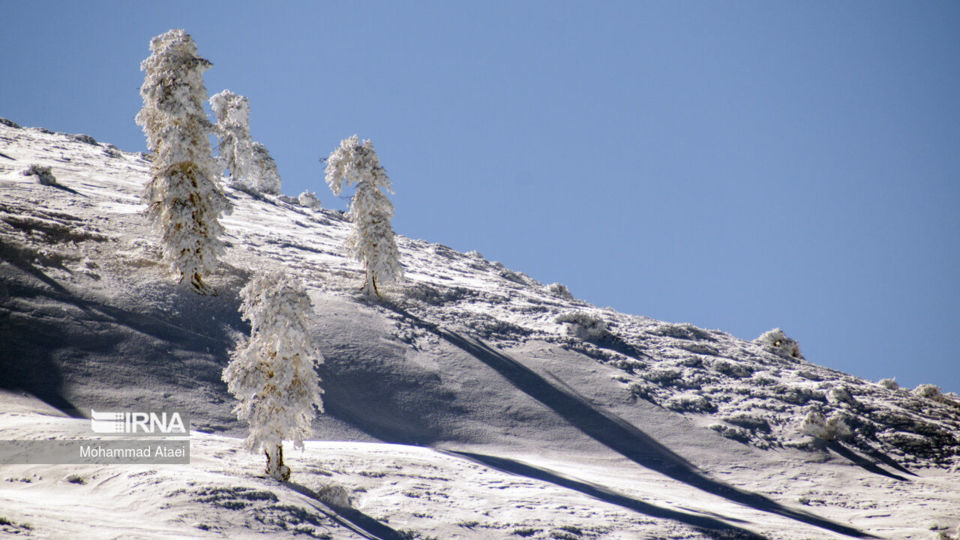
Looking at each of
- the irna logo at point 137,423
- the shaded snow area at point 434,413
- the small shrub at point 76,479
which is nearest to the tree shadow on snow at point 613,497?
the shaded snow area at point 434,413

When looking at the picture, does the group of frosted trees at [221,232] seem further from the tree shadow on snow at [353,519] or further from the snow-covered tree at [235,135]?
the snow-covered tree at [235,135]

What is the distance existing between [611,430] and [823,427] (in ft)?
37.1

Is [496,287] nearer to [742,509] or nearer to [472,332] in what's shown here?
[472,332]

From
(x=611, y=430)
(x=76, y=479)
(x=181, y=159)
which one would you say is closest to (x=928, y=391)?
(x=611, y=430)

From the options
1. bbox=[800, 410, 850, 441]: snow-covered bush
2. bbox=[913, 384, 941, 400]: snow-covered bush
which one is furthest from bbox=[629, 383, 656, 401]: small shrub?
bbox=[913, 384, 941, 400]: snow-covered bush

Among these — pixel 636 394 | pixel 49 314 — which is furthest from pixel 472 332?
pixel 49 314

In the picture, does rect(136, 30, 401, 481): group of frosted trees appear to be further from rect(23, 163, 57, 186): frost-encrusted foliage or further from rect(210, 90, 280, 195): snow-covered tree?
rect(210, 90, 280, 195): snow-covered tree

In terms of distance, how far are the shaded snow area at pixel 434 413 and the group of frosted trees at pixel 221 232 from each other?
6.55 ft

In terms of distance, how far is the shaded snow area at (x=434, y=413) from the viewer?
822 inches

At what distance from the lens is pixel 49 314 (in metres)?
→ 32.8

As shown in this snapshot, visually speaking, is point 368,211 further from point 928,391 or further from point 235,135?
point 235,135

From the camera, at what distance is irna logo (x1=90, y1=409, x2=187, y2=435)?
2491 cm

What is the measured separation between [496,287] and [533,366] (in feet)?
54.3

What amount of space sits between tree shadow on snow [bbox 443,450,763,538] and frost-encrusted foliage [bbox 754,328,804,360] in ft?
101
